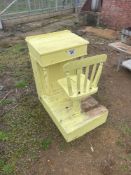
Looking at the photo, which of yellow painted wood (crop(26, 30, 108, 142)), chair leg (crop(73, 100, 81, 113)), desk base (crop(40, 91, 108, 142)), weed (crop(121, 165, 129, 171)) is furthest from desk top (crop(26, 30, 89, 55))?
weed (crop(121, 165, 129, 171))

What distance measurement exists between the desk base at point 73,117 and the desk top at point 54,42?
789mm

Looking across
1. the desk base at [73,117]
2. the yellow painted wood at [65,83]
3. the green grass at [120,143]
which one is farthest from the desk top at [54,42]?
the green grass at [120,143]

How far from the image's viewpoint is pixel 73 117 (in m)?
2.21

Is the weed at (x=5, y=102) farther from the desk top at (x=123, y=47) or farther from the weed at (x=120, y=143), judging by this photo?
the desk top at (x=123, y=47)

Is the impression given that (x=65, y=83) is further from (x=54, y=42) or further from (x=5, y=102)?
(x=5, y=102)

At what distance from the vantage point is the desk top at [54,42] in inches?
79.2

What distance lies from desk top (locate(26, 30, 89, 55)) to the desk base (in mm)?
789

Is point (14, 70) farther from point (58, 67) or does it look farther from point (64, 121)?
point (64, 121)

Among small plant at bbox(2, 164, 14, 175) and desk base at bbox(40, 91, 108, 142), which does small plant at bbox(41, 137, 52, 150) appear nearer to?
desk base at bbox(40, 91, 108, 142)

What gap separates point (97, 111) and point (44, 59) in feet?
3.16

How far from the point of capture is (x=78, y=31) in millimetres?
5871

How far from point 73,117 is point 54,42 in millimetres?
986

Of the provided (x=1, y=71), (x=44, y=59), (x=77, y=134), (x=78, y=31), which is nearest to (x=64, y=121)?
(x=77, y=134)

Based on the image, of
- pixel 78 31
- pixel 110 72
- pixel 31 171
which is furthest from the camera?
pixel 78 31
